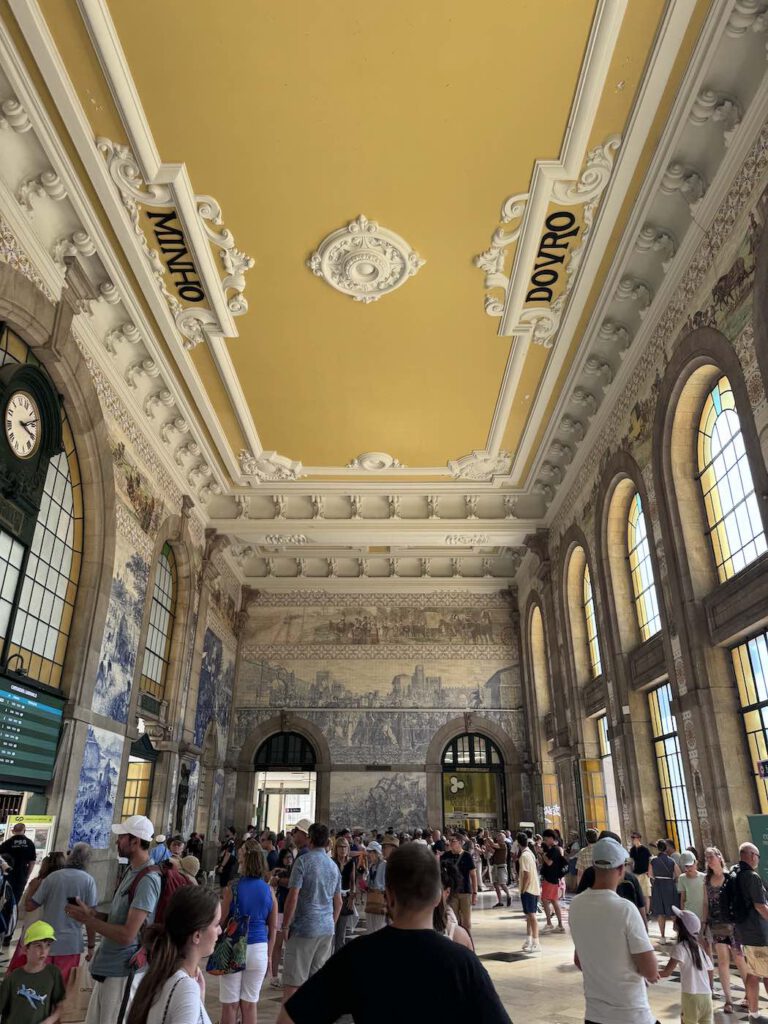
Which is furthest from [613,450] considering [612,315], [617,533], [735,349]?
[735,349]

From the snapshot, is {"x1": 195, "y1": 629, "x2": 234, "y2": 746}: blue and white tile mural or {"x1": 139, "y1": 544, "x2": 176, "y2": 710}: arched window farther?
{"x1": 195, "y1": 629, "x2": 234, "y2": 746}: blue and white tile mural

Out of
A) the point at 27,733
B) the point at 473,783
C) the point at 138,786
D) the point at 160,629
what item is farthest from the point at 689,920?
the point at 473,783

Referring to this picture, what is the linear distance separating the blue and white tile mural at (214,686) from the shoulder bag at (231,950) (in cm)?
1315

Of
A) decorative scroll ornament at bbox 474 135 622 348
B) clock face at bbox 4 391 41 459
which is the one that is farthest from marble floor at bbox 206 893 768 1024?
decorative scroll ornament at bbox 474 135 622 348

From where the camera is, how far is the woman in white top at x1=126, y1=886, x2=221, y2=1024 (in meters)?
2.13

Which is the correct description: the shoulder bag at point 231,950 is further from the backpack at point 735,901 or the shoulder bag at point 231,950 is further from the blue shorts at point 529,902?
the blue shorts at point 529,902

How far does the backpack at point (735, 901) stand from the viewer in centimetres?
580

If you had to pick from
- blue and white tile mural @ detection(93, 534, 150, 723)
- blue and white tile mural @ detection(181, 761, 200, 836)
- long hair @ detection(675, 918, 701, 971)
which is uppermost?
blue and white tile mural @ detection(93, 534, 150, 723)

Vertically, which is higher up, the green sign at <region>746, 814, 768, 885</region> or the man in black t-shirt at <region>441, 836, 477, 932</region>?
the green sign at <region>746, 814, 768, 885</region>

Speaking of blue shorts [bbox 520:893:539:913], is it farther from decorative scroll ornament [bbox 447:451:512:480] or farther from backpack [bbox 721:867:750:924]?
decorative scroll ornament [bbox 447:451:512:480]

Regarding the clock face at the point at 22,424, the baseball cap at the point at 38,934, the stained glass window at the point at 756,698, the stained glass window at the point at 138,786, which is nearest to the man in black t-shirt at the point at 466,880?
the stained glass window at the point at 756,698

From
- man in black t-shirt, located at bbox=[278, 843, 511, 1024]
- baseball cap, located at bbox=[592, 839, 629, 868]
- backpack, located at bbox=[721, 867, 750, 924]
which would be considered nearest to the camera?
man in black t-shirt, located at bbox=[278, 843, 511, 1024]

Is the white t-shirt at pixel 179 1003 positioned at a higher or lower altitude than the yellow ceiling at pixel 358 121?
lower

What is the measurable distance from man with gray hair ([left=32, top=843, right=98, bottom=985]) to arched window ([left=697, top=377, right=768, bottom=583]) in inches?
309
